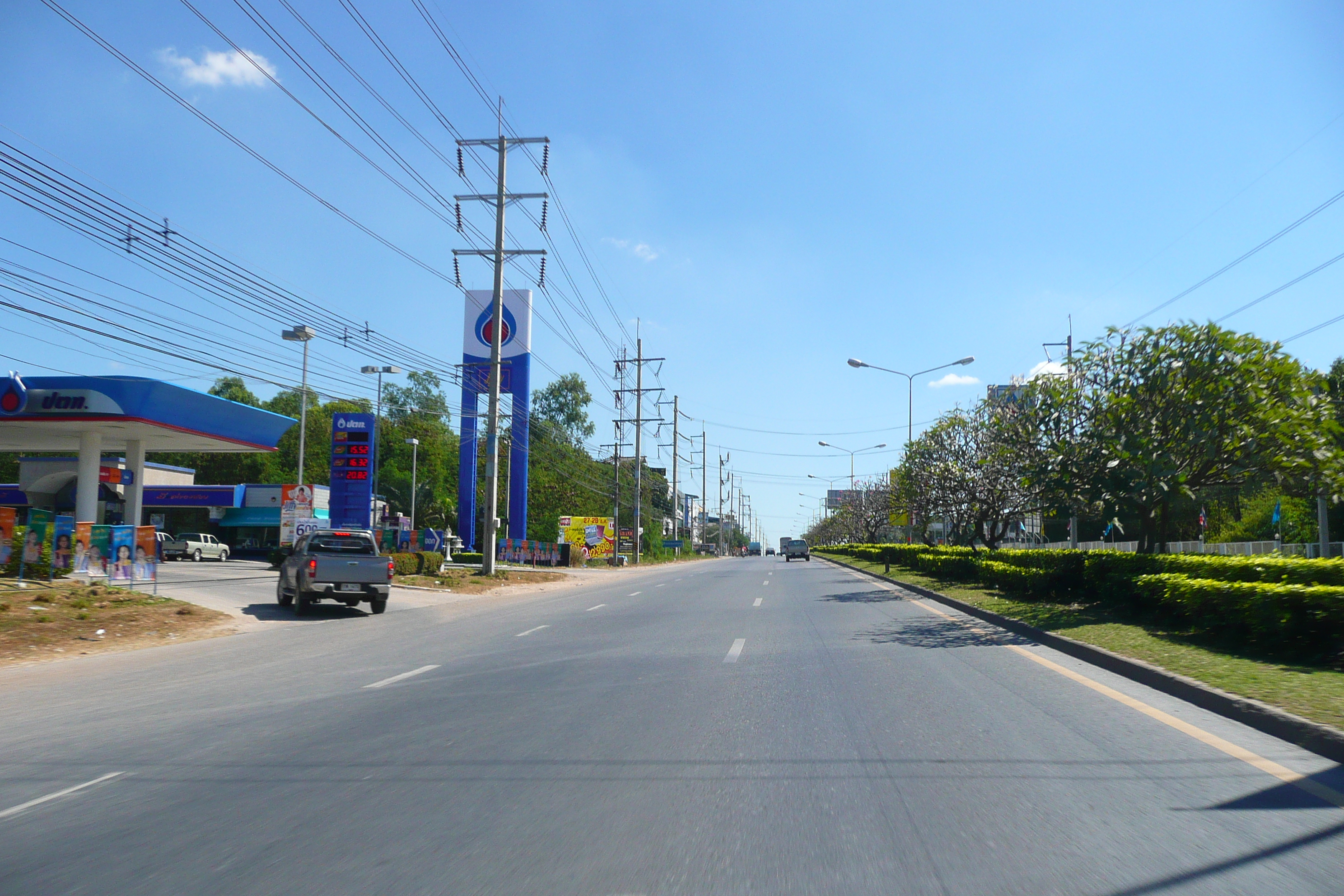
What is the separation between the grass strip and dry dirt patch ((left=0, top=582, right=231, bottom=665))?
14.3m

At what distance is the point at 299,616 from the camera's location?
768 inches

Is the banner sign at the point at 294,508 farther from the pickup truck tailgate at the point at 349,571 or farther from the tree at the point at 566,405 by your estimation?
the tree at the point at 566,405

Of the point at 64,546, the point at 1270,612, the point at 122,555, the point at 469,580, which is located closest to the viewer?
the point at 1270,612

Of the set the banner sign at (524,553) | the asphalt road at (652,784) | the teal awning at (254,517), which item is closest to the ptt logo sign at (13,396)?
the asphalt road at (652,784)

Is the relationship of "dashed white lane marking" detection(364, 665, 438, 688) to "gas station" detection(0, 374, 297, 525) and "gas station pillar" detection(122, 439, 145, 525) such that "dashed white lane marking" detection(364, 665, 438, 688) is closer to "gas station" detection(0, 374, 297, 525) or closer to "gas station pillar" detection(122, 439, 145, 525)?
"gas station" detection(0, 374, 297, 525)

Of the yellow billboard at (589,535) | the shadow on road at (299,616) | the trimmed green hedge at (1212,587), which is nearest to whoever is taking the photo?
the trimmed green hedge at (1212,587)

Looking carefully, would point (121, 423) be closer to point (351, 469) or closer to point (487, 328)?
point (351, 469)

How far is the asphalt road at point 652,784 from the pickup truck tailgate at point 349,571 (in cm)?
800

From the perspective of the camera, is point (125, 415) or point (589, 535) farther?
point (589, 535)

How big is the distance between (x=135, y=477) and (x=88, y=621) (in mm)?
18411

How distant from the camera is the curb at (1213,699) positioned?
621 centimetres

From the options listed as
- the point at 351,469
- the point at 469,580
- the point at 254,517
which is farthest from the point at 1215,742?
the point at 254,517

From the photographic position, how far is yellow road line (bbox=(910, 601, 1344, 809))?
17.6ft

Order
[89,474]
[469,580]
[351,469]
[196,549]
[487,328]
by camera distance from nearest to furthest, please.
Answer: [89,474], [469,580], [351,469], [196,549], [487,328]
